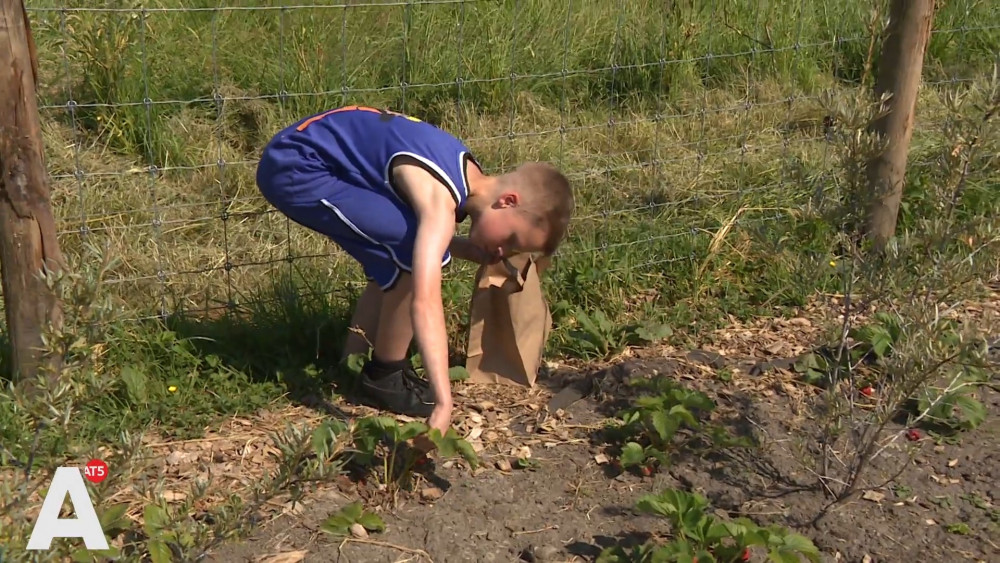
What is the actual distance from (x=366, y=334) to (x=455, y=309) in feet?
1.38

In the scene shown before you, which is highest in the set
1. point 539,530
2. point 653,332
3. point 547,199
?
point 547,199

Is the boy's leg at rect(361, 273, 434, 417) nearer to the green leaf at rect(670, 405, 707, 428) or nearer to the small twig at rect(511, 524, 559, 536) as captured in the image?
the small twig at rect(511, 524, 559, 536)

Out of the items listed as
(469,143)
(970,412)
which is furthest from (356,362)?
(469,143)

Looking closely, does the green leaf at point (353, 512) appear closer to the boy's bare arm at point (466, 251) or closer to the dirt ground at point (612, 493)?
the dirt ground at point (612, 493)

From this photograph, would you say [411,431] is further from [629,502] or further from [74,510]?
[74,510]

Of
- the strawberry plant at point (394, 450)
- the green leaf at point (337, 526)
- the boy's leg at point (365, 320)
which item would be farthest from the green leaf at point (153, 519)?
the boy's leg at point (365, 320)

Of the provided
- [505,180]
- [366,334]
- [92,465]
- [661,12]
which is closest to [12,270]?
[92,465]

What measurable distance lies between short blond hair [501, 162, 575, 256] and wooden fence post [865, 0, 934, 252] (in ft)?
4.96

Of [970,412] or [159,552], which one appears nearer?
[159,552]

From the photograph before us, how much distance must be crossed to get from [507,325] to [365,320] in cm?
47

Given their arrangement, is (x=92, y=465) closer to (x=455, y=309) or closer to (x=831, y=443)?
(x=455, y=309)

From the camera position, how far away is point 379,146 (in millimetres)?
3270

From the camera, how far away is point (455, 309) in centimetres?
392

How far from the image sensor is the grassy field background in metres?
3.62
